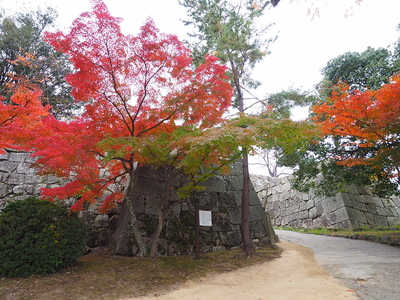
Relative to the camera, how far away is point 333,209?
11062 millimetres

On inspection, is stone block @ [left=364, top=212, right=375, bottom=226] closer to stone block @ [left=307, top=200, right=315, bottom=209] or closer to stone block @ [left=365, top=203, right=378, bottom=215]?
stone block @ [left=365, top=203, right=378, bottom=215]

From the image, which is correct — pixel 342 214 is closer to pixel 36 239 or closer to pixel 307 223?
pixel 307 223

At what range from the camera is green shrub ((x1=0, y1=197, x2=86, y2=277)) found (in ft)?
13.6

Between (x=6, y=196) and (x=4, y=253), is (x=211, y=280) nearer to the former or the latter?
(x=4, y=253)

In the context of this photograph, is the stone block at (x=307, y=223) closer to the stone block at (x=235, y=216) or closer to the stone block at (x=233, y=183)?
the stone block at (x=233, y=183)

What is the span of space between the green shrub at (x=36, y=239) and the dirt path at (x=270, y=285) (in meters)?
1.96

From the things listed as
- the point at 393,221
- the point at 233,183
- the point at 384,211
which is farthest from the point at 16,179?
the point at 393,221

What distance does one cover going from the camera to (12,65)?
11.1 metres

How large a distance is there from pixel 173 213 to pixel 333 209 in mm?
7955

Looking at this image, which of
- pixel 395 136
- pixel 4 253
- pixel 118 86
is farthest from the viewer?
pixel 395 136

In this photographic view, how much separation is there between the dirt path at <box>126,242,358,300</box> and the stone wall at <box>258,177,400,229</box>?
20.3ft

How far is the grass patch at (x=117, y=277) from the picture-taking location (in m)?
3.60

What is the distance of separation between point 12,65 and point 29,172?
6261 millimetres

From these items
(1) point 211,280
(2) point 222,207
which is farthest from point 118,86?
(2) point 222,207
